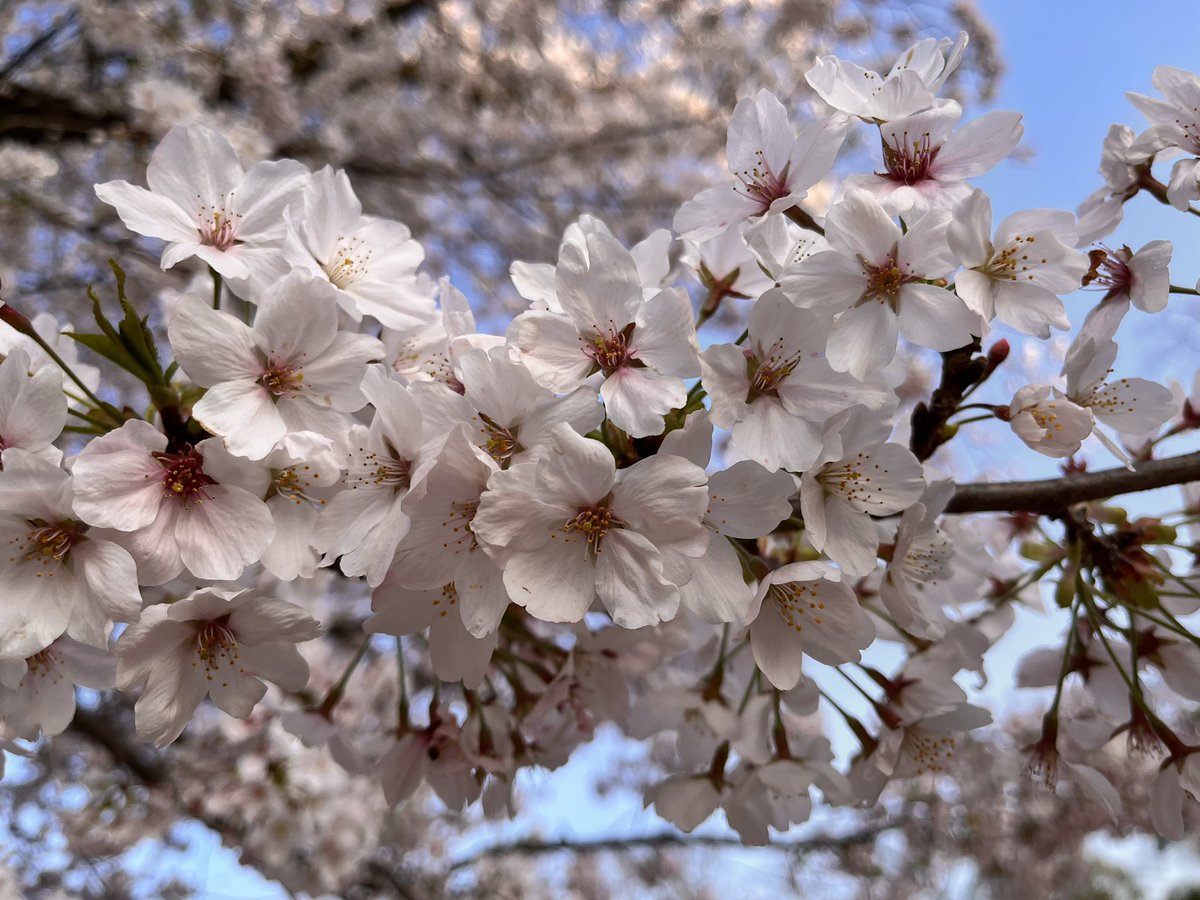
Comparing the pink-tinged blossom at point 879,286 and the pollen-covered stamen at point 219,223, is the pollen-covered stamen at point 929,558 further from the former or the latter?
the pollen-covered stamen at point 219,223

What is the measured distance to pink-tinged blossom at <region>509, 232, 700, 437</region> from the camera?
39.8 inches

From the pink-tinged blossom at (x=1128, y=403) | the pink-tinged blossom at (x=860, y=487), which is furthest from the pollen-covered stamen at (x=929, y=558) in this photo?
the pink-tinged blossom at (x=1128, y=403)

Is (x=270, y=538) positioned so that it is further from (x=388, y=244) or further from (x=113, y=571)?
(x=388, y=244)

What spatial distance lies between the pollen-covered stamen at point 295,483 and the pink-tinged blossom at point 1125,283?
1055mm

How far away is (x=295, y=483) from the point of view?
1.07 m

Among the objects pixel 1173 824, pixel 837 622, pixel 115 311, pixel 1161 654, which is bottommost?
pixel 115 311

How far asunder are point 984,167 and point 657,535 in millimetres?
644

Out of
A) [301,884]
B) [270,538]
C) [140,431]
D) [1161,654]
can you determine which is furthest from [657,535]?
[301,884]

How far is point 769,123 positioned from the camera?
4.00 feet

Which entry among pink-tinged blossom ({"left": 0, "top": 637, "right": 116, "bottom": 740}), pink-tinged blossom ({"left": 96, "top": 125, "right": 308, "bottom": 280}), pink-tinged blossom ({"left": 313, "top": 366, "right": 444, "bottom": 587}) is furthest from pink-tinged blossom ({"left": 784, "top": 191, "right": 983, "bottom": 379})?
pink-tinged blossom ({"left": 0, "top": 637, "right": 116, "bottom": 740})

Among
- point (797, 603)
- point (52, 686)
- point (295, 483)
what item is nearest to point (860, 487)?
point (797, 603)

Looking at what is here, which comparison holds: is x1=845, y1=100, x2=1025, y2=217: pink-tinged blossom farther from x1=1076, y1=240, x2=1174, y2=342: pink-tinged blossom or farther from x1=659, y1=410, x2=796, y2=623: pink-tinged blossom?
x1=659, y1=410, x2=796, y2=623: pink-tinged blossom

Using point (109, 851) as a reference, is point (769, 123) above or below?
above

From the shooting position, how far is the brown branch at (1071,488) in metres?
1.19
